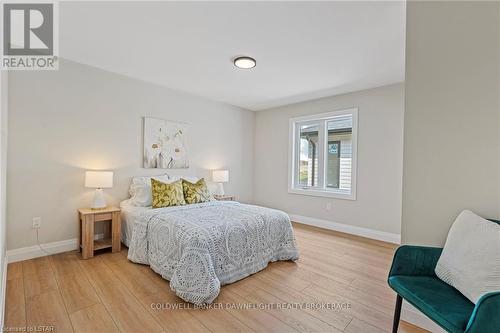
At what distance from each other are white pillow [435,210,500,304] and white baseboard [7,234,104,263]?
3.83 m

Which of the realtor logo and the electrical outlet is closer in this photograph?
the realtor logo

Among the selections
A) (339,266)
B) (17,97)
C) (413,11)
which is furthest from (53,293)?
(413,11)

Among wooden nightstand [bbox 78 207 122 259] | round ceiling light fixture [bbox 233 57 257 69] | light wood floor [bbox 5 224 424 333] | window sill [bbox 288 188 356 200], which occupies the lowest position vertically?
light wood floor [bbox 5 224 424 333]

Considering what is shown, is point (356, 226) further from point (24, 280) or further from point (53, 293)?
point (24, 280)

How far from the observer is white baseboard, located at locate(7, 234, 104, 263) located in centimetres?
258

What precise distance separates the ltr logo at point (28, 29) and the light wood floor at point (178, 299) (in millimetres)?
2393

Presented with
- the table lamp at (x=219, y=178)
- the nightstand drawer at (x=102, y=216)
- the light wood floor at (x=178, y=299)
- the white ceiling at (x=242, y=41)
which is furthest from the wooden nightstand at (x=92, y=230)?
the white ceiling at (x=242, y=41)

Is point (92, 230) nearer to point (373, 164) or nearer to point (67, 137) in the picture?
point (67, 137)

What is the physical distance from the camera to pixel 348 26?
6.93 feet

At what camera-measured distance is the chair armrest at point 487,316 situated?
984 mm

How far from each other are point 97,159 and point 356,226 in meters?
4.13

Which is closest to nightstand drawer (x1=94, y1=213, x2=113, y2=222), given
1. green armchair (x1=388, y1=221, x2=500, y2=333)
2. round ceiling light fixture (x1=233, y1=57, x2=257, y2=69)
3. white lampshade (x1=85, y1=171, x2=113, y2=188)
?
white lampshade (x1=85, y1=171, x2=113, y2=188)

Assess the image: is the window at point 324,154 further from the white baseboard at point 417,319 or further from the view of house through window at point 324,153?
the white baseboard at point 417,319

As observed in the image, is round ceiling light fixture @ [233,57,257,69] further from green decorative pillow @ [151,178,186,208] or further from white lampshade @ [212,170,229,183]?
white lampshade @ [212,170,229,183]
